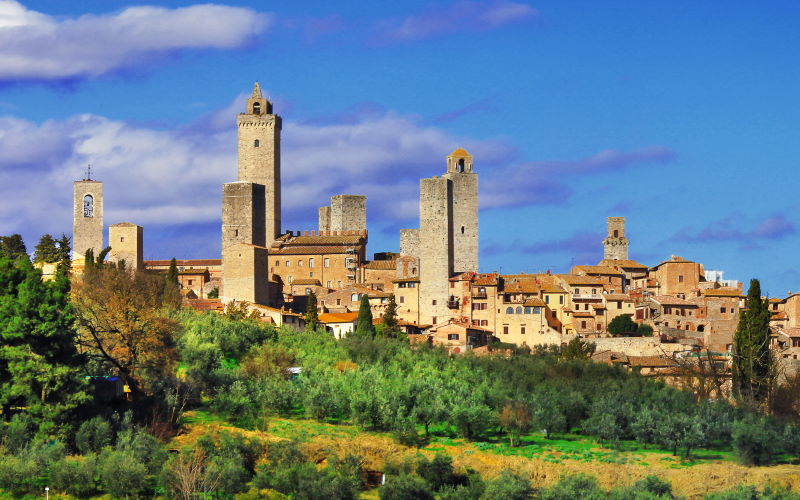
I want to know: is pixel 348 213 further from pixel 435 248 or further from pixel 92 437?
pixel 92 437

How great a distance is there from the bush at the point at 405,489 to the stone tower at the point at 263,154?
46.7 metres

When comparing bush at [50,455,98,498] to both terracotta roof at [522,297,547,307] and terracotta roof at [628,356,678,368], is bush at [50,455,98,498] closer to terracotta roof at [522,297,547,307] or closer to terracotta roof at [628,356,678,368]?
terracotta roof at [628,356,678,368]

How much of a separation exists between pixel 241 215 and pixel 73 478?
38687 mm

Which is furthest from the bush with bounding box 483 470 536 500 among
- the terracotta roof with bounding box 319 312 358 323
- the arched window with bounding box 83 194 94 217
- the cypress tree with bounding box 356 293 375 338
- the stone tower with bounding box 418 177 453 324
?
the arched window with bounding box 83 194 94 217

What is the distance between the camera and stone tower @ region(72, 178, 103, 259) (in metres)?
71.9

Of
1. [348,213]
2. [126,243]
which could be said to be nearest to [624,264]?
[348,213]

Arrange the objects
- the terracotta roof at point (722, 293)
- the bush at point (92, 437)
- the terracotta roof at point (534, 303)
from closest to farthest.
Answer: the bush at point (92, 437), the terracotta roof at point (534, 303), the terracotta roof at point (722, 293)

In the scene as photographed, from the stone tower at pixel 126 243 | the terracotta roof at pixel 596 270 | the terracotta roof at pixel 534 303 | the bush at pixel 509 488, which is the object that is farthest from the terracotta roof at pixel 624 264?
the bush at pixel 509 488

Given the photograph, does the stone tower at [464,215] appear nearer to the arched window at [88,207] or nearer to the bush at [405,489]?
the arched window at [88,207]

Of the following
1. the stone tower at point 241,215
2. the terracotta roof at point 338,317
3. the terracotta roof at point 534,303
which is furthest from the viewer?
the stone tower at point 241,215

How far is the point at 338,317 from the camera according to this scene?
6291cm

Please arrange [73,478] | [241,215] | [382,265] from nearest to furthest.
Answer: [73,478] < [241,215] < [382,265]

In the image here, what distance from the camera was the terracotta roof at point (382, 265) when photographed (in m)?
74.4

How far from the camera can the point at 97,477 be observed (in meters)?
32.7
